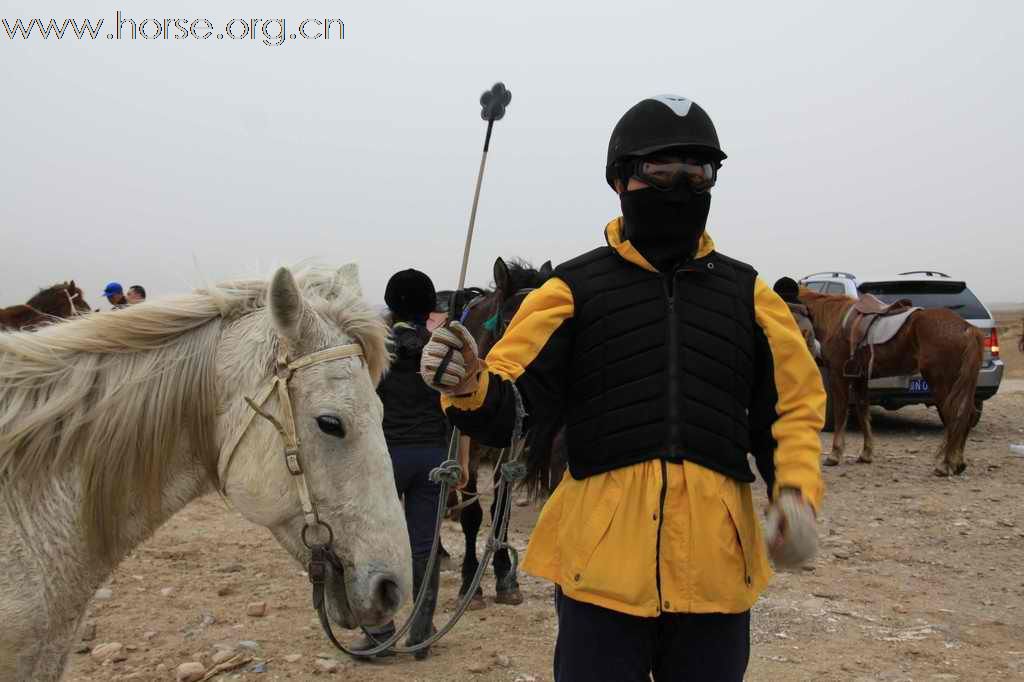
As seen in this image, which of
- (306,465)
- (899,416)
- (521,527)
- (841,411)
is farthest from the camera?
(899,416)

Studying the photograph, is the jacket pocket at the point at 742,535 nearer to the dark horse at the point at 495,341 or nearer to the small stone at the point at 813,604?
the dark horse at the point at 495,341

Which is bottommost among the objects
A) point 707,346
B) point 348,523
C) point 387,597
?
point 387,597

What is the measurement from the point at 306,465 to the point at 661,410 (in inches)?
38.7

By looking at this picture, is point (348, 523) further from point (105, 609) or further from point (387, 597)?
point (105, 609)

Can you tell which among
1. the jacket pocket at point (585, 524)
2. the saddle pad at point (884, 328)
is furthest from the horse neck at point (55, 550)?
the saddle pad at point (884, 328)

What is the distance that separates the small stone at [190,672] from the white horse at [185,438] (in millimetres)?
2036

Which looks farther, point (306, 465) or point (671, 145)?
point (306, 465)

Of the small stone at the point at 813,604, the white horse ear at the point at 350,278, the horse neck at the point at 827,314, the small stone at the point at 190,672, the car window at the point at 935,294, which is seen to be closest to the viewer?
the white horse ear at the point at 350,278

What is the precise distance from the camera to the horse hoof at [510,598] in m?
4.77

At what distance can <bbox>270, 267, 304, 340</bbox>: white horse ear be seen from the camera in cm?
185

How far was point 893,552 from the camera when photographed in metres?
5.61

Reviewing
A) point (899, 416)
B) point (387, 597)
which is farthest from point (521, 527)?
point (899, 416)

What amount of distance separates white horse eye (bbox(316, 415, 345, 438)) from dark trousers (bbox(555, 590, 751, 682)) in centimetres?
79

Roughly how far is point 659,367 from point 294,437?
101 cm
